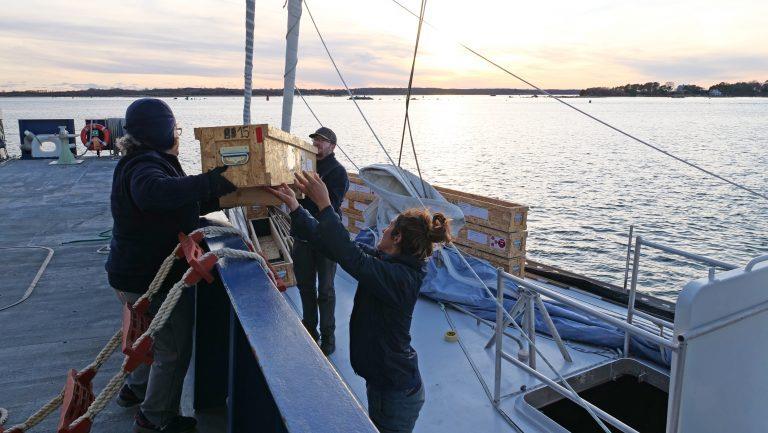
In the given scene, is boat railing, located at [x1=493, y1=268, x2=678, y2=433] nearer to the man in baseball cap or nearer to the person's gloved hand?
the man in baseball cap

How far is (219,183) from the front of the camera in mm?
3074

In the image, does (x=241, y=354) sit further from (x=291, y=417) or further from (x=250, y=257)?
(x=291, y=417)

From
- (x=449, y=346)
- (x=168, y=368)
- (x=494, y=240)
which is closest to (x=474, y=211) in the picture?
(x=494, y=240)

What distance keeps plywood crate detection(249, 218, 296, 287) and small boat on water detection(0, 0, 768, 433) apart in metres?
0.22

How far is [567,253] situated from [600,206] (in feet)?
33.9

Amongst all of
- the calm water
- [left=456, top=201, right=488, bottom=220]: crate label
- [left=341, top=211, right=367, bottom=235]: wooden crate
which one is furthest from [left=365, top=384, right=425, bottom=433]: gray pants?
the calm water

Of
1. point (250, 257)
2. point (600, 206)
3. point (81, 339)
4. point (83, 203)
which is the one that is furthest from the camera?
point (600, 206)

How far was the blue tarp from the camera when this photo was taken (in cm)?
621

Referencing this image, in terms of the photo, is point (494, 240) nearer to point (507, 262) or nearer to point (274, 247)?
point (507, 262)

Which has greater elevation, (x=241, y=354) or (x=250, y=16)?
(x=250, y=16)

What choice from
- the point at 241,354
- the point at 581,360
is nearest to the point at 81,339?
the point at 241,354

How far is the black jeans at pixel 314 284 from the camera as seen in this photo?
5.64m

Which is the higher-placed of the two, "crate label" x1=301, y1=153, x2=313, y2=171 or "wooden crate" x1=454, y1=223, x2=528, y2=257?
"crate label" x1=301, y1=153, x2=313, y2=171

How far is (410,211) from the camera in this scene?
2.98 m
